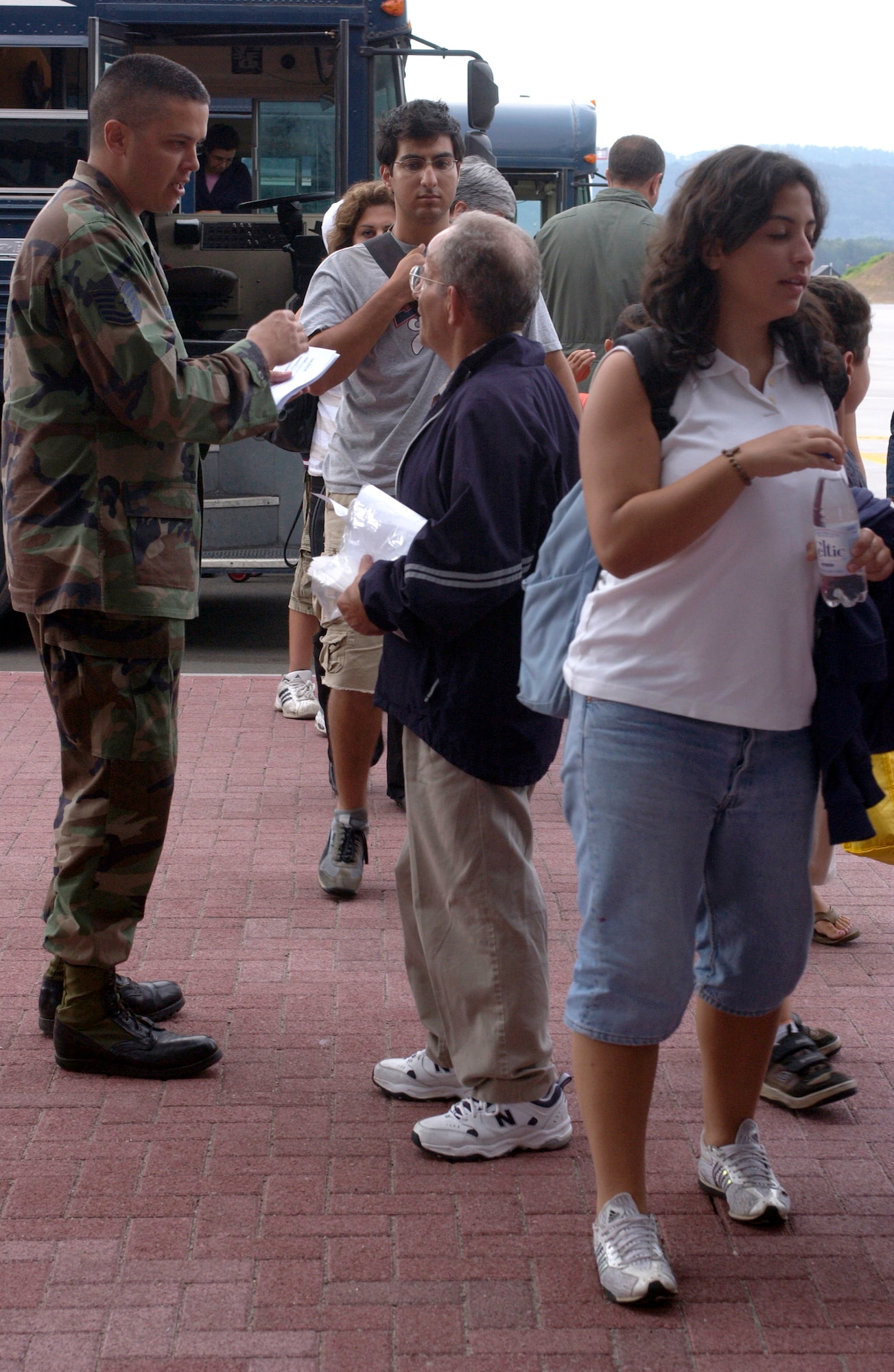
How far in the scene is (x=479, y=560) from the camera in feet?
9.39

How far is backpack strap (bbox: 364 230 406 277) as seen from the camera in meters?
4.53

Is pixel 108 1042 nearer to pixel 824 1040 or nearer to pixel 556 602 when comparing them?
pixel 556 602

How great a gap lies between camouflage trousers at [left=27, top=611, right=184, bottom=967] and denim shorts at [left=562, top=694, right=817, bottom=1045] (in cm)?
111

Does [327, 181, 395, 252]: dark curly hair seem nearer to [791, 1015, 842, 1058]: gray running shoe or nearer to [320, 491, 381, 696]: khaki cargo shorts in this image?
[320, 491, 381, 696]: khaki cargo shorts

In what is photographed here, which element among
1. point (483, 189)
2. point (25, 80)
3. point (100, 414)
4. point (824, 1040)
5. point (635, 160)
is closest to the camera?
point (100, 414)

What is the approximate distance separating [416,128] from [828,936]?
264 centimetres

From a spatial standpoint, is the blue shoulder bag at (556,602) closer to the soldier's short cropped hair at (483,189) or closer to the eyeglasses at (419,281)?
the eyeglasses at (419,281)

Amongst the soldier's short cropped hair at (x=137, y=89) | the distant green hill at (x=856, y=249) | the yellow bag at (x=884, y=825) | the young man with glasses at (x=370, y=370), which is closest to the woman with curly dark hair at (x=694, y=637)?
the yellow bag at (x=884, y=825)

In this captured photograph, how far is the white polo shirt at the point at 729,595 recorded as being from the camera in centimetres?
245

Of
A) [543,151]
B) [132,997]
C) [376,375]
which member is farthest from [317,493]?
[543,151]

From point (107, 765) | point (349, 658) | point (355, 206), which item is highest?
point (355, 206)

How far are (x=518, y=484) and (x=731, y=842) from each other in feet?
2.63

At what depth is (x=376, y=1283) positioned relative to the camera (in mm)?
2697

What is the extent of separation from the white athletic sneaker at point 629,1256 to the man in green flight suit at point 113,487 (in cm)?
119
